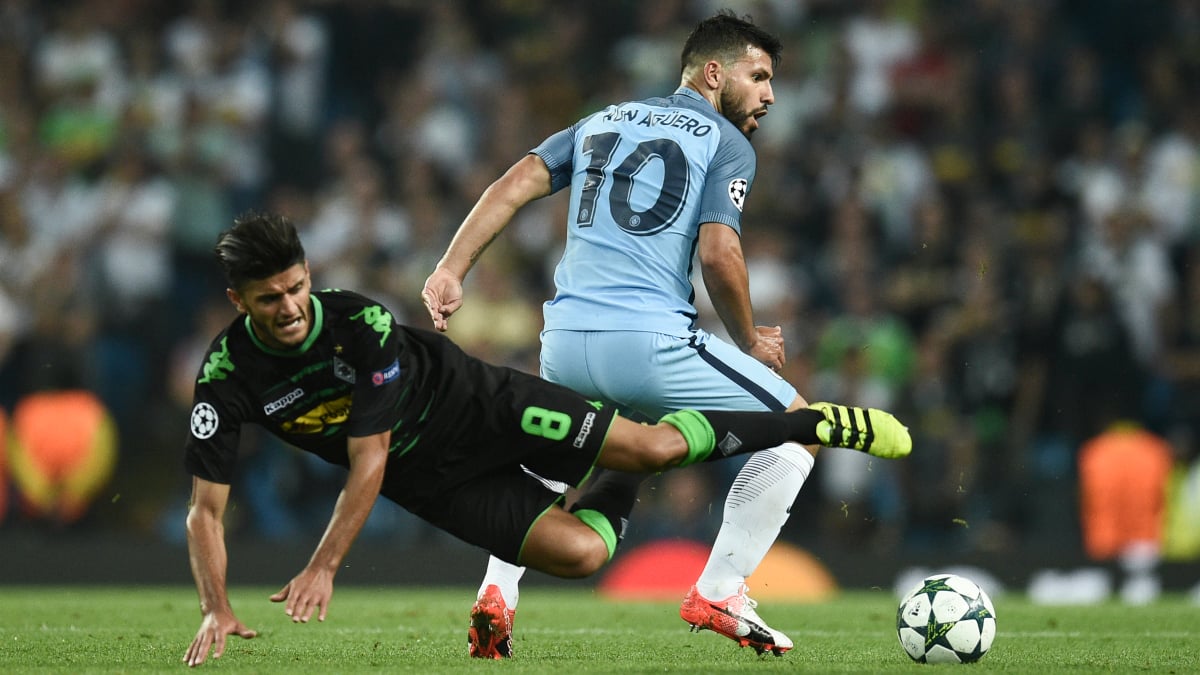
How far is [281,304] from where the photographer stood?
5020 mm

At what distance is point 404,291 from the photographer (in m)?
12.1

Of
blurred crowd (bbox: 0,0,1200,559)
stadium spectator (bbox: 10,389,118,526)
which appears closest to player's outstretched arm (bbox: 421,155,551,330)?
blurred crowd (bbox: 0,0,1200,559)

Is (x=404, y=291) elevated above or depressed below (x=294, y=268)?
above

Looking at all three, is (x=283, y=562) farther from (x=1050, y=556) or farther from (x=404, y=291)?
(x=1050, y=556)

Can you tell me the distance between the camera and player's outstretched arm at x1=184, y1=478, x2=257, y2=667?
4.95 m

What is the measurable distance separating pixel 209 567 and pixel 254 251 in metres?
1.00

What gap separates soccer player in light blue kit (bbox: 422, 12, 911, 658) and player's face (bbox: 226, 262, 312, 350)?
0.64m

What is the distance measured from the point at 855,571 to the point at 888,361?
4.91ft

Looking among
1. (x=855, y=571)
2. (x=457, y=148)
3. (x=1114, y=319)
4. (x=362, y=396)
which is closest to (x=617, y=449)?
(x=362, y=396)

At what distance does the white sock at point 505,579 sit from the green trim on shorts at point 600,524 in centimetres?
34

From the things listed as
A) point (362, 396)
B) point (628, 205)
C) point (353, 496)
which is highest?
point (628, 205)

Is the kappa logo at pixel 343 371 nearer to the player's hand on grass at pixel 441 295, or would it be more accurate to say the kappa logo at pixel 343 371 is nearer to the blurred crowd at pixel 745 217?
the player's hand on grass at pixel 441 295

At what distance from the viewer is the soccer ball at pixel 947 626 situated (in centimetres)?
548

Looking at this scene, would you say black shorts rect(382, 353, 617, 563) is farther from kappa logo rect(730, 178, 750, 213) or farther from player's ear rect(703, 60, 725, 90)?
player's ear rect(703, 60, 725, 90)
